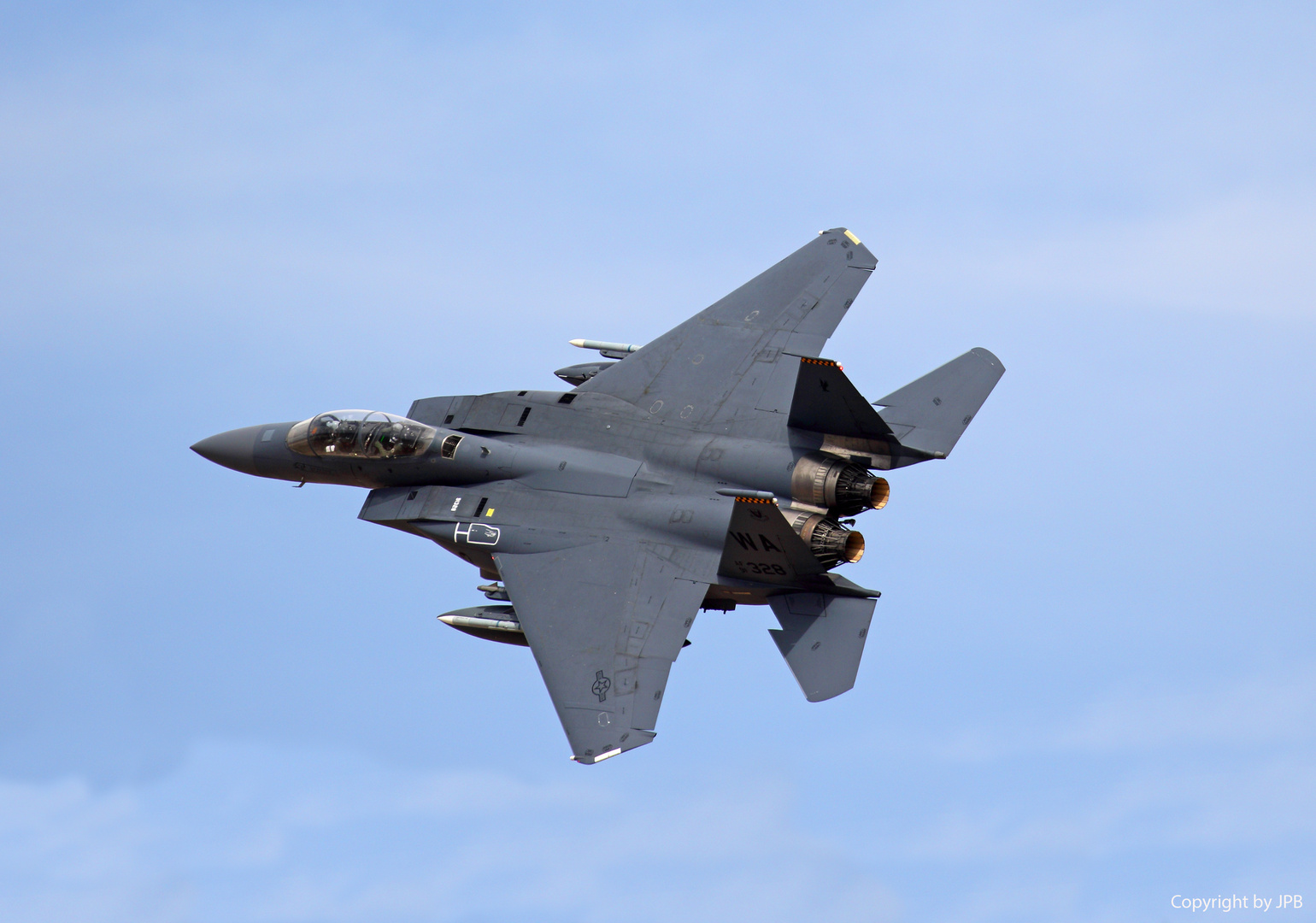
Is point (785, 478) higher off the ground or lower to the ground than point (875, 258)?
lower

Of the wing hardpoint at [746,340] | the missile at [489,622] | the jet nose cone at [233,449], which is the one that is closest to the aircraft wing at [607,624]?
the missile at [489,622]

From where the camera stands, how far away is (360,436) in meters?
29.0

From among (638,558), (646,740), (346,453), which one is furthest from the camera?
(346,453)

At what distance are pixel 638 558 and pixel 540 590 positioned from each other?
60.7 inches

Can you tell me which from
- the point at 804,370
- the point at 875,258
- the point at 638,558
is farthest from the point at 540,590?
the point at 875,258

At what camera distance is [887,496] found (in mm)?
26797

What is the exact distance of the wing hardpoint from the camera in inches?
1127

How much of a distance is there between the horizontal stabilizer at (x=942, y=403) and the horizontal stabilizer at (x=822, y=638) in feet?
10.2

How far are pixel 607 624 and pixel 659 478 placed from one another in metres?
2.60

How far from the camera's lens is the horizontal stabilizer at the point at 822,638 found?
83.2 feet

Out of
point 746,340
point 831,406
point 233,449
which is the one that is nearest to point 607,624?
point 831,406

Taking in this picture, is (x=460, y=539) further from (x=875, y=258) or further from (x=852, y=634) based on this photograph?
(x=875, y=258)

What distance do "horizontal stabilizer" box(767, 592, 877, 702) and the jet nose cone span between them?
9.75 meters

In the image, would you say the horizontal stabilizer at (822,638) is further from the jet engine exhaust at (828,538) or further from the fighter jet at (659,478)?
the jet engine exhaust at (828,538)
